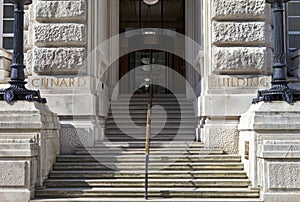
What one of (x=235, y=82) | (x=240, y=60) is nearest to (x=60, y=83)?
(x=235, y=82)

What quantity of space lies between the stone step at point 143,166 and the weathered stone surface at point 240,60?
8.49 feet

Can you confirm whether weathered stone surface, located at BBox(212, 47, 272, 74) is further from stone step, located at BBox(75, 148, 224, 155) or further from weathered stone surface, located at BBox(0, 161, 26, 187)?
weathered stone surface, located at BBox(0, 161, 26, 187)

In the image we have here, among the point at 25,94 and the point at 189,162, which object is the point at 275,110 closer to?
the point at 189,162

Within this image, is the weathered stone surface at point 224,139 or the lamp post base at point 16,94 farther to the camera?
the weathered stone surface at point 224,139

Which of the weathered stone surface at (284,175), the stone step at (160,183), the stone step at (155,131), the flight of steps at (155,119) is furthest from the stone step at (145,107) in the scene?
the weathered stone surface at (284,175)

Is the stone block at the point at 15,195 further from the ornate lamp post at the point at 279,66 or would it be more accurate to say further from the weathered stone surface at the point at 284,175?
the ornate lamp post at the point at 279,66

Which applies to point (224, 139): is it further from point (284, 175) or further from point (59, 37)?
point (59, 37)

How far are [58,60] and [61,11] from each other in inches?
48.2

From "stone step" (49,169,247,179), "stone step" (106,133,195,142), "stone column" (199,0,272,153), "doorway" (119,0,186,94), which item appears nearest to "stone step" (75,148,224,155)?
"stone column" (199,0,272,153)

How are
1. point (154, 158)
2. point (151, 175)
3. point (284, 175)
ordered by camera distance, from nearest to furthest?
point (284, 175), point (151, 175), point (154, 158)

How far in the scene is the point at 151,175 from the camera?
32.7 feet

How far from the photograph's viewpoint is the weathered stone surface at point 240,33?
11820mm

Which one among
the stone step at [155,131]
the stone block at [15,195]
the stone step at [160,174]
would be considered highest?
the stone step at [155,131]

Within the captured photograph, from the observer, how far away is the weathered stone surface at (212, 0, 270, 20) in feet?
38.9
